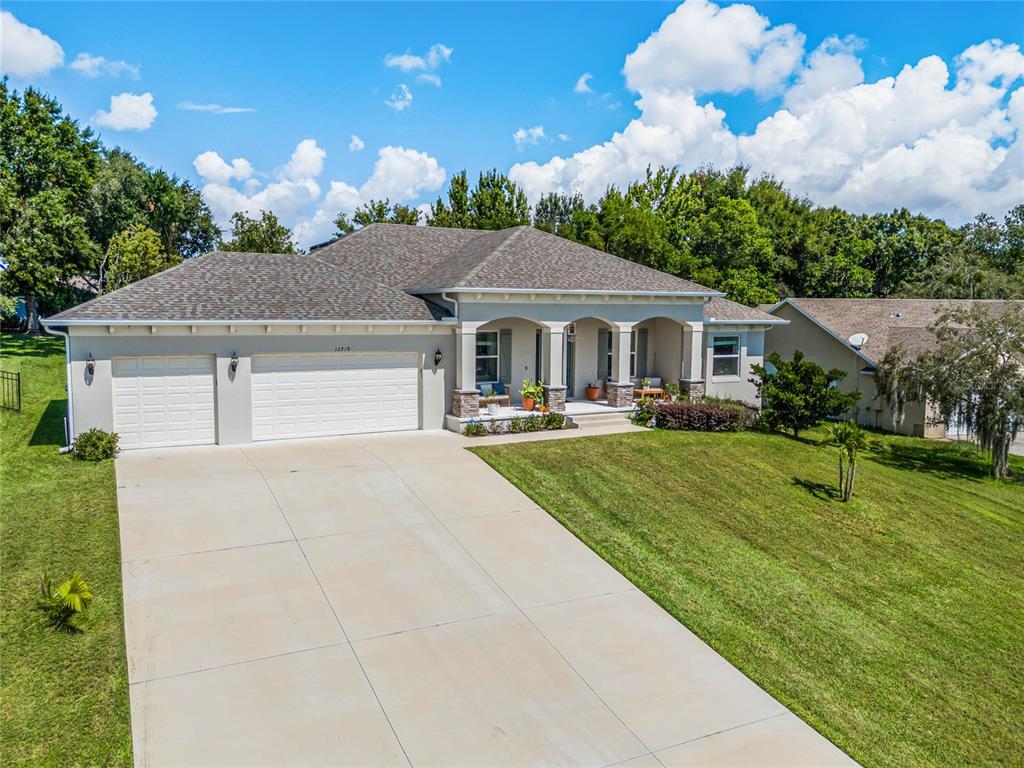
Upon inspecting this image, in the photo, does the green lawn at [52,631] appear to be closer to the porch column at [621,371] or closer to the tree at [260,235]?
the porch column at [621,371]

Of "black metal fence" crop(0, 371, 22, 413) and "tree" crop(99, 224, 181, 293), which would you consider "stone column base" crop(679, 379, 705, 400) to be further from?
"tree" crop(99, 224, 181, 293)

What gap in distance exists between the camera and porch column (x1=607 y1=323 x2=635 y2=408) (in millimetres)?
20438

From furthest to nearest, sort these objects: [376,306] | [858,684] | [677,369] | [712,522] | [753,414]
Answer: [677,369], [753,414], [376,306], [712,522], [858,684]

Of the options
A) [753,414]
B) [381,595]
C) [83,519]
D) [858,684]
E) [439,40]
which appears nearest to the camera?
[858,684]

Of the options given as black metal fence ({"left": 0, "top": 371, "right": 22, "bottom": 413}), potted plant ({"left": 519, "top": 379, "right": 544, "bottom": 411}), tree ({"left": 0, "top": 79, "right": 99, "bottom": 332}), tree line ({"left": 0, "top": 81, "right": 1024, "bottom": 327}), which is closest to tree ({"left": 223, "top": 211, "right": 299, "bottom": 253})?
tree line ({"left": 0, "top": 81, "right": 1024, "bottom": 327})

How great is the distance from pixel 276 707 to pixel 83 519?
6357mm

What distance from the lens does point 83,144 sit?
3525 cm

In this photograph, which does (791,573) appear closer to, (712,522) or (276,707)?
(712,522)

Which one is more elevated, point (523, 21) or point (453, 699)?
point (523, 21)

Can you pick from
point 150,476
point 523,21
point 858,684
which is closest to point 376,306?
point 150,476

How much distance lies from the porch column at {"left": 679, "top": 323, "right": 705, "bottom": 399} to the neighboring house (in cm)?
4

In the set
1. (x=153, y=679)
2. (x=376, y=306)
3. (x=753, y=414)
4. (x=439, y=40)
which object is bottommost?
(x=153, y=679)

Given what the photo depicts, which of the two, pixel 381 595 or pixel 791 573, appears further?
pixel 791 573

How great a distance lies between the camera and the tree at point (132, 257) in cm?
3375
